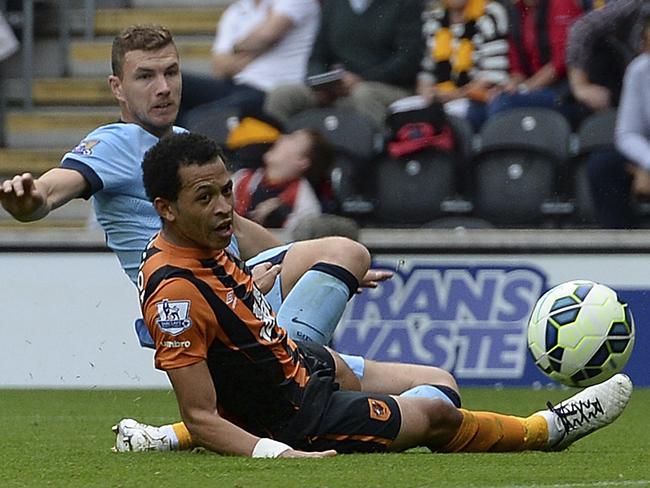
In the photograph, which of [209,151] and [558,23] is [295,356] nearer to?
[209,151]

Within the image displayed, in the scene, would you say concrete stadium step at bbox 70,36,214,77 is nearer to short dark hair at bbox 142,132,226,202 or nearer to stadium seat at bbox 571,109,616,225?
stadium seat at bbox 571,109,616,225

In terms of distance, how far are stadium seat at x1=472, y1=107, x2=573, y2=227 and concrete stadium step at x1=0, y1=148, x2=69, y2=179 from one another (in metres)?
3.54

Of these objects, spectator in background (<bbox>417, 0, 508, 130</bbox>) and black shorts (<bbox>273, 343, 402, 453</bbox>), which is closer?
black shorts (<bbox>273, 343, 402, 453</bbox>)

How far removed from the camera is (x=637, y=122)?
10.6 m

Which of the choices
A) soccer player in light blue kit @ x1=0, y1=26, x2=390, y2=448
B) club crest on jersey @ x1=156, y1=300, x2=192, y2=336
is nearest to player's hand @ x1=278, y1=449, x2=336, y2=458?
club crest on jersey @ x1=156, y1=300, x2=192, y2=336

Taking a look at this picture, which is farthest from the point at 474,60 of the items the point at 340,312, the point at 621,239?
the point at 340,312

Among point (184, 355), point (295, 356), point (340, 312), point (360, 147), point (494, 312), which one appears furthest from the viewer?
point (360, 147)

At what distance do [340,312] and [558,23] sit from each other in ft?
17.2

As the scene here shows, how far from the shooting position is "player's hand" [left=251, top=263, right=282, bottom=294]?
20.1ft

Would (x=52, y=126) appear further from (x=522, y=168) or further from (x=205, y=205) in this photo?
(x=205, y=205)

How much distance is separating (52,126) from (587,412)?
788 centimetres

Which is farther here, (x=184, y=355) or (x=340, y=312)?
(x=340, y=312)

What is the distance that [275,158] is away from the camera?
10938mm

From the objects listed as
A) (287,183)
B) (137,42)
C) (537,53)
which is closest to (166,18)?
(287,183)
